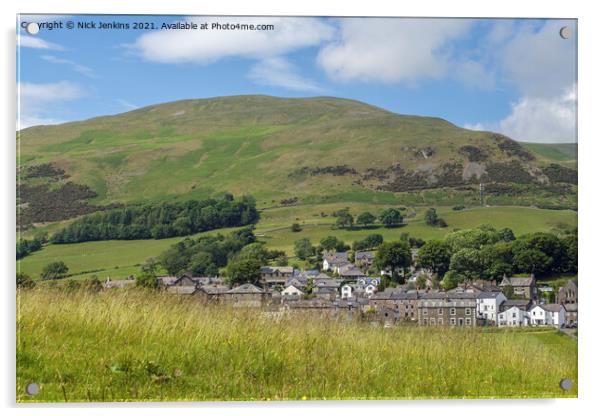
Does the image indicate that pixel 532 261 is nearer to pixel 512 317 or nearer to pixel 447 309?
pixel 512 317

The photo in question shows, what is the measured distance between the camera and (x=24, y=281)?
26.6ft

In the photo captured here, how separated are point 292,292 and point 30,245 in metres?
3.27

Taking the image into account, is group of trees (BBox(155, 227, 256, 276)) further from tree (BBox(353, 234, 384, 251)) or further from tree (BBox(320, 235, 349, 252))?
tree (BBox(353, 234, 384, 251))

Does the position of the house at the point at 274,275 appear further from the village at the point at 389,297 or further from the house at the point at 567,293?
the house at the point at 567,293

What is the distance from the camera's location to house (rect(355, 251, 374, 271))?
8797mm

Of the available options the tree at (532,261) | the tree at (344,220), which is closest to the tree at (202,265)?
the tree at (344,220)

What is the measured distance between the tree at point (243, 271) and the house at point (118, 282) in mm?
1229

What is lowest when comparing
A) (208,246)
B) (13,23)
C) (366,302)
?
(366,302)

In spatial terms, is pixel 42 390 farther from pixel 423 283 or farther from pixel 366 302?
pixel 423 283

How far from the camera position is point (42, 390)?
722cm

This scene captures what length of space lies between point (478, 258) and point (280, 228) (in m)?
2.63

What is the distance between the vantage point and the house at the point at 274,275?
8.62 metres

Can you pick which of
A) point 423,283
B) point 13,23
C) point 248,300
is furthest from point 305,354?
point 13,23

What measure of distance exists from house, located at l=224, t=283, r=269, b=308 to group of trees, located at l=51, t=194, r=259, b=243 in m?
1.00
